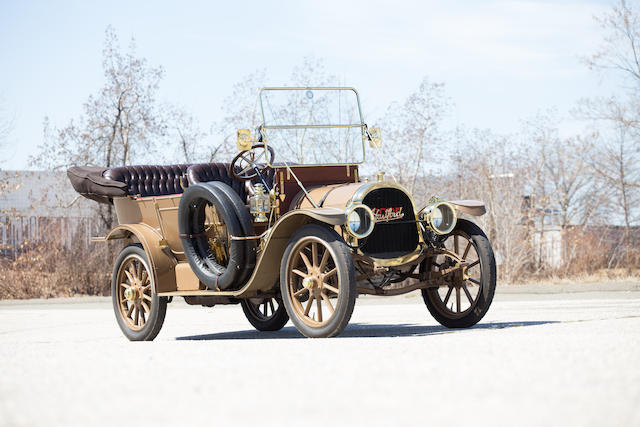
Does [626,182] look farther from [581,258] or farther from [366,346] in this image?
[366,346]

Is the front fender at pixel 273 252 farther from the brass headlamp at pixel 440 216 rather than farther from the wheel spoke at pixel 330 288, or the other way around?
the brass headlamp at pixel 440 216

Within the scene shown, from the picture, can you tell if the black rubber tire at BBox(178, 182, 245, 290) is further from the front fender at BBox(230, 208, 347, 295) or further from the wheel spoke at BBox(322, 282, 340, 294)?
the wheel spoke at BBox(322, 282, 340, 294)

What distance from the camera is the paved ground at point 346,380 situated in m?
4.38

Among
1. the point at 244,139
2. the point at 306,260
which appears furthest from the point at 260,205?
the point at 306,260

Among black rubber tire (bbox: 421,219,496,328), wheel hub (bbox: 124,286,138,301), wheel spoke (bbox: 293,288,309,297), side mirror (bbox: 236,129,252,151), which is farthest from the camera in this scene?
wheel hub (bbox: 124,286,138,301)

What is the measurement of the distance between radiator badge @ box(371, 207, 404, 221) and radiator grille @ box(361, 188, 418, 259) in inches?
1.2

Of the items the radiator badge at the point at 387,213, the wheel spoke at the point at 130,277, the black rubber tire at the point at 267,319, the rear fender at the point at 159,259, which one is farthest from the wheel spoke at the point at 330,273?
the wheel spoke at the point at 130,277

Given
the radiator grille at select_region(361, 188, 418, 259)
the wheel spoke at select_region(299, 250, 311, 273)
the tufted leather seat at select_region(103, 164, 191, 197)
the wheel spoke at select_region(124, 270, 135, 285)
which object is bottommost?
the wheel spoke at select_region(124, 270, 135, 285)

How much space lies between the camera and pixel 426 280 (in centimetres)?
920

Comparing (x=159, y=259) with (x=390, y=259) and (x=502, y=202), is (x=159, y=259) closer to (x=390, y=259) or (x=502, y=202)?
(x=390, y=259)

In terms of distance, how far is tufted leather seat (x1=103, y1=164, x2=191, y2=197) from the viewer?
36.5 ft

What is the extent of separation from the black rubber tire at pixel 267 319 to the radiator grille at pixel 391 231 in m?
2.16

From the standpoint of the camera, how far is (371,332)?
31.4 ft

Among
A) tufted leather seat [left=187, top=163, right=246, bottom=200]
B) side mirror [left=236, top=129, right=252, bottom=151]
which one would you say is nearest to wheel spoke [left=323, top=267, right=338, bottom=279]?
side mirror [left=236, top=129, right=252, bottom=151]
